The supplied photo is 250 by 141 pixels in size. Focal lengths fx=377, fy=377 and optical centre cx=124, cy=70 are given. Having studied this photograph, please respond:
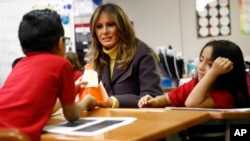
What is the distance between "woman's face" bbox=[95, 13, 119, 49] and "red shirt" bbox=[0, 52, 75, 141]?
684 mm

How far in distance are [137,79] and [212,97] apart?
411 millimetres

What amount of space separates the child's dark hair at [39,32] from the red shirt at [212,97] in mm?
696

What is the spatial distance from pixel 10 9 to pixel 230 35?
2.33 m

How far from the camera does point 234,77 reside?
1.64 m

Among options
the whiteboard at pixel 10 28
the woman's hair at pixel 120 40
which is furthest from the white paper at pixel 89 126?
the whiteboard at pixel 10 28

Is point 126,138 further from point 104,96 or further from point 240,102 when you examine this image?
point 240,102

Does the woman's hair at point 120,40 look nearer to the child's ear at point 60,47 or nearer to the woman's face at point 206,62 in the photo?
the woman's face at point 206,62

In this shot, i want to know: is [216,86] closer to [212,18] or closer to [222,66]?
[222,66]

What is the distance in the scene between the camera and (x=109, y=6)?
6.23 ft

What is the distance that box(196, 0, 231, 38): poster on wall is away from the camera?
407 centimetres

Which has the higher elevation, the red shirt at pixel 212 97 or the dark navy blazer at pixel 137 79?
the dark navy blazer at pixel 137 79

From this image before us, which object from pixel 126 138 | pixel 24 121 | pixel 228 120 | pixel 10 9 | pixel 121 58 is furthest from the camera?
pixel 10 9

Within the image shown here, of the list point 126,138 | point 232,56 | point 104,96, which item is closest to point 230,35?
point 232,56

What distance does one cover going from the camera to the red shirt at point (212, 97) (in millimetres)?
1542
